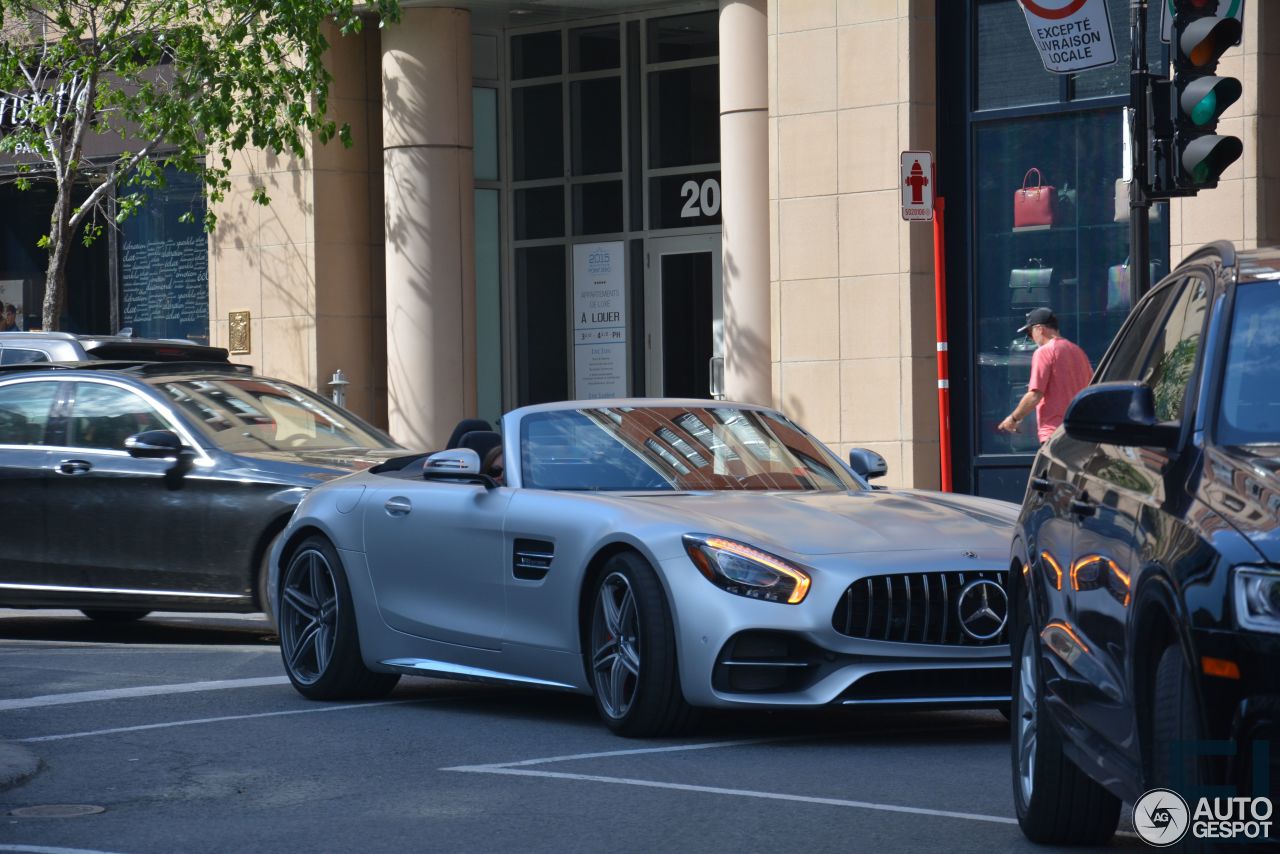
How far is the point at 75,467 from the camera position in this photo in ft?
41.2

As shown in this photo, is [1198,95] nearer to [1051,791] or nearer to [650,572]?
[650,572]

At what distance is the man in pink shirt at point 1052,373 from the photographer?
52.4 feet

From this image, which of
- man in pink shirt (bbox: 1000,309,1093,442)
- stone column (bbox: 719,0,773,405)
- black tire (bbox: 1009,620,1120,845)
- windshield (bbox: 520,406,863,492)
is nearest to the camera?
black tire (bbox: 1009,620,1120,845)

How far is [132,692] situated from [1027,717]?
17.2ft

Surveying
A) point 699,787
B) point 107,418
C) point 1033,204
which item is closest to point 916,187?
point 1033,204

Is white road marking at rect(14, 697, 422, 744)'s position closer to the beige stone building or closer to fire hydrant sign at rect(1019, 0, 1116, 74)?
fire hydrant sign at rect(1019, 0, 1116, 74)

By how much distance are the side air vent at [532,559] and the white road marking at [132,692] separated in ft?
6.74

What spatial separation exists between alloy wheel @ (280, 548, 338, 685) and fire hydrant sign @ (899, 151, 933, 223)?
753cm

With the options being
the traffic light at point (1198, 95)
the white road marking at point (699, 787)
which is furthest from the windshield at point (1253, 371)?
the traffic light at point (1198, 95)

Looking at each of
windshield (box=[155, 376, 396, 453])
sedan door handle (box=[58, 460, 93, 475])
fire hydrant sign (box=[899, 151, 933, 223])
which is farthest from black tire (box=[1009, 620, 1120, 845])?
fire hydrant sign (box=[899, 151, 933, 223])

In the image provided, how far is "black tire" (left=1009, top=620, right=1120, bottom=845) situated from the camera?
5785mm

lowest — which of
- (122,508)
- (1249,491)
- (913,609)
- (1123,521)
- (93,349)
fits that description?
(913,609)

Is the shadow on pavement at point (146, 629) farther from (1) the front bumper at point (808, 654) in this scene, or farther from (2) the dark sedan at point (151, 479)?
(1) the front bumper at point (808, 654)

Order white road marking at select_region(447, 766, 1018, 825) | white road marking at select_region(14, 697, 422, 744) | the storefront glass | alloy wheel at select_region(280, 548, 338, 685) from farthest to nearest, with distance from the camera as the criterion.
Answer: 1. the storefront glass
2. alloy wheel at select_region(280, 548, 338, 685)
3. white road marking at select_region(14, 697, 422, 744)
4. white road marking at select_region(447, 766, 1018, 825)
